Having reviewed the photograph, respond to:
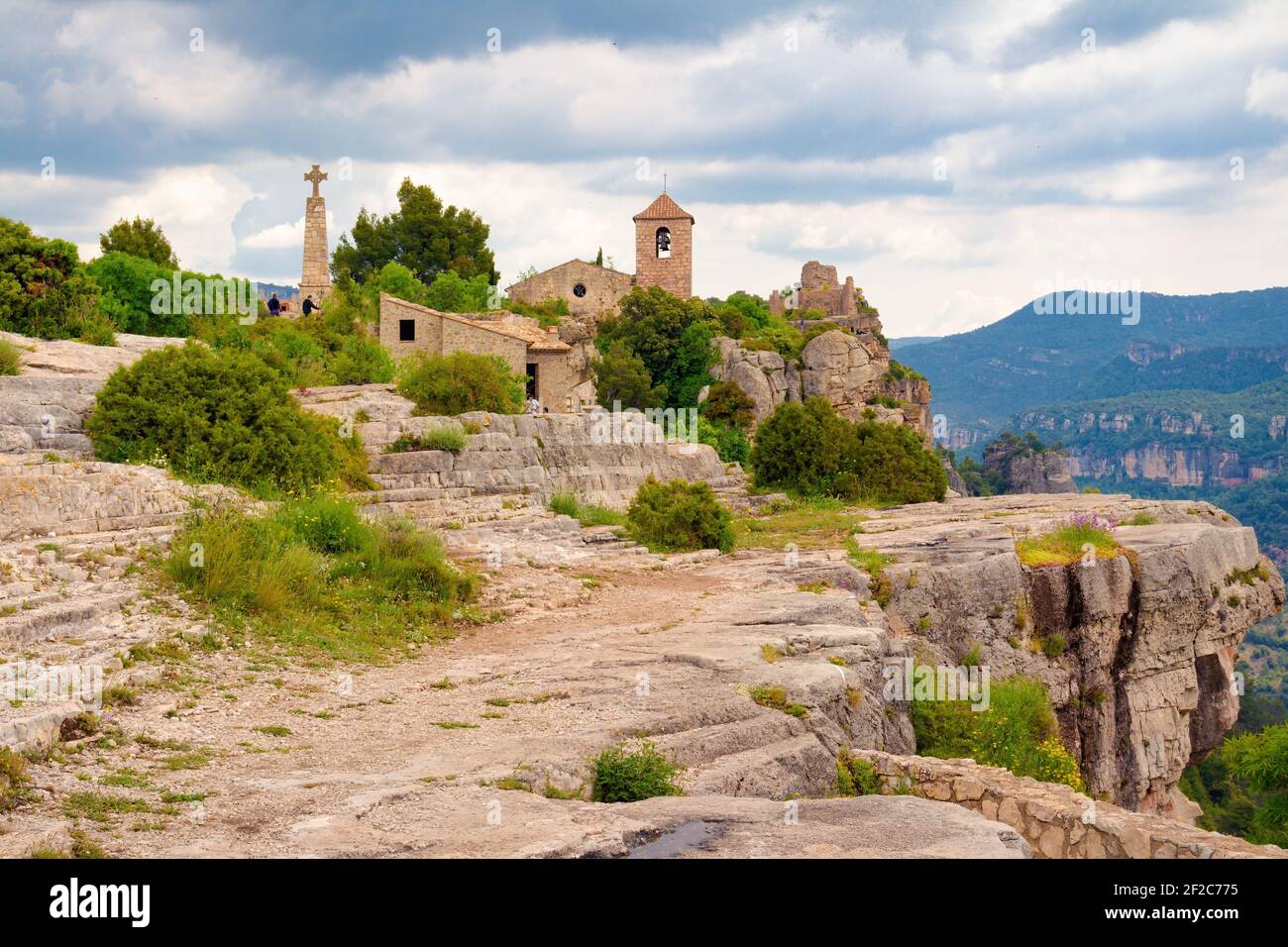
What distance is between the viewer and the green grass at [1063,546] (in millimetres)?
18797

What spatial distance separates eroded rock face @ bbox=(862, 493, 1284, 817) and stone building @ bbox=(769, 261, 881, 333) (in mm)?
44397

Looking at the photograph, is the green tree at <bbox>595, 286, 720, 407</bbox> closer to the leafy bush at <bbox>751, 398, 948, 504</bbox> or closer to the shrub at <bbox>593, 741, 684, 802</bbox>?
the leafy bush at <bbox>751, 398, 948, 504</bbox>

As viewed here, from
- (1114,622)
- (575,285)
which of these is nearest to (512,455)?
(1114,622)

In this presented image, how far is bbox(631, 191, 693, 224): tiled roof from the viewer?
58438mm

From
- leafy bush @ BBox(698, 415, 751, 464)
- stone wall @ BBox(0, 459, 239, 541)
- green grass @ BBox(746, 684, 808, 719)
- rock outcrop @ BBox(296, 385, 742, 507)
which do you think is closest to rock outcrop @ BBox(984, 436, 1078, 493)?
leafy bush @ BBox(698, 415, 751, 464)

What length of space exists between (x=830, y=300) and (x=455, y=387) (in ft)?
175

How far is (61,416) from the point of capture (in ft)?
52.2

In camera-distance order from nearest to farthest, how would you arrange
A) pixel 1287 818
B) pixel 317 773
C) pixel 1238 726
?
pixel 317 773, pixel 1287 818, pixel 1238 726

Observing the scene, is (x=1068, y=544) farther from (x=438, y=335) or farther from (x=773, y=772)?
(x=438, y=335)

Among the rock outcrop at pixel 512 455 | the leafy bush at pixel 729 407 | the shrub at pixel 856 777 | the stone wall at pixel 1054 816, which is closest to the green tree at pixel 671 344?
the leafy bush at pixel 729 407
